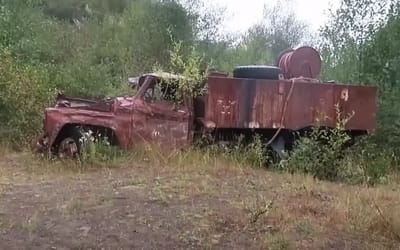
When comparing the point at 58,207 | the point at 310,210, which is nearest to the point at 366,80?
the point at 310,210

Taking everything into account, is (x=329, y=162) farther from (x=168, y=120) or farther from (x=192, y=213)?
(x=192, y=213)

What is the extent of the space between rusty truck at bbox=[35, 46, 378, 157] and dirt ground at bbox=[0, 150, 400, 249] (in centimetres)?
191

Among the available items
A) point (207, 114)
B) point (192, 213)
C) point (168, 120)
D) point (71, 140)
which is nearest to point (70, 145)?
point (71, 140)

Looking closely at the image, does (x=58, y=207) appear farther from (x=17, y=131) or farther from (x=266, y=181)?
(x=17, y=131)

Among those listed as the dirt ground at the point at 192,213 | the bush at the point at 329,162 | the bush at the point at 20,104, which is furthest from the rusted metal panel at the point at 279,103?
the bush at the point at 20,104

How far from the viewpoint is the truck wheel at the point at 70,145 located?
35.4ft

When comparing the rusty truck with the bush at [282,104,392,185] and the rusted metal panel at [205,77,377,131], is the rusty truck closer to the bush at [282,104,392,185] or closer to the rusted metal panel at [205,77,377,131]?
the rusted metal panel at [205,77,377,131]

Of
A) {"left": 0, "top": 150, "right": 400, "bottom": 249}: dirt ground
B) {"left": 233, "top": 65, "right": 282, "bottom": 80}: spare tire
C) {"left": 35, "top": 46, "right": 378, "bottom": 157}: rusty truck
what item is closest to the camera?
{"left": 0, "top": 150, "right": 400, "bottom": 249}: dirt ground

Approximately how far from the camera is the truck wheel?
10.8 metres

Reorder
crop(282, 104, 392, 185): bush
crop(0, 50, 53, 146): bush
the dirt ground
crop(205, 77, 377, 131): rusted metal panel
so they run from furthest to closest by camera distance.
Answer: crop(0, 50, 53, 146): bush < crop(205, 77, 377, 131): rusted metal panel < crop(282, 104, 392, 185): bush < the dirt ground

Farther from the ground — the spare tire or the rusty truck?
the spare tire

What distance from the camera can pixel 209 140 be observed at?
10.7 meters

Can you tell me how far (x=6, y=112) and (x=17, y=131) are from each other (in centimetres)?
64

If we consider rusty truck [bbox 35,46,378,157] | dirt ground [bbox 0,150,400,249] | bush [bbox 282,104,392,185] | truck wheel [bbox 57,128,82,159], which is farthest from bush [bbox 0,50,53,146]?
bush [bbox 282,104,392,185]
